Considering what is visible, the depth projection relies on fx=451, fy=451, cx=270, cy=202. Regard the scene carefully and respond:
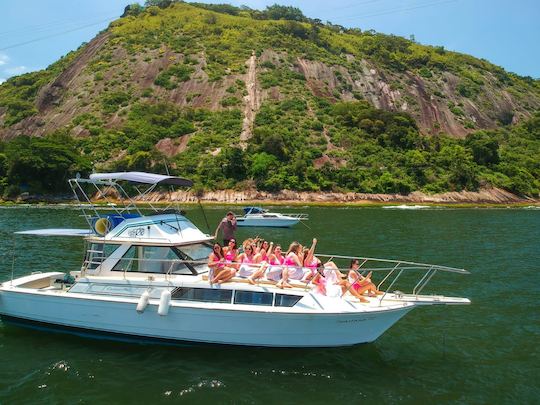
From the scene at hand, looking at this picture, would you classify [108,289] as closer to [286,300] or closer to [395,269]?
[286,300]

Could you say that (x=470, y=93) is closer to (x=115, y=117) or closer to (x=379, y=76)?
(x=379, y=76)

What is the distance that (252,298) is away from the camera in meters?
12.8

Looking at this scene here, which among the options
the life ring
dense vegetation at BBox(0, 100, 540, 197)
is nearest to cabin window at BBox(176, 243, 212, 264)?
the life ring

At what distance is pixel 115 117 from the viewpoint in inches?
4242

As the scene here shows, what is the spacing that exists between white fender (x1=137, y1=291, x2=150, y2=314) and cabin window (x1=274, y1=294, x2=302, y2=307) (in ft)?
11.9

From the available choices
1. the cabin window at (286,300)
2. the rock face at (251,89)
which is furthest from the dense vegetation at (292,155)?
the cabin window at (286,300)

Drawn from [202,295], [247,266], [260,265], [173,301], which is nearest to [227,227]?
[247,266]

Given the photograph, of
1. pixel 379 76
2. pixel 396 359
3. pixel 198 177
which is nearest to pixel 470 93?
pixel 379 76

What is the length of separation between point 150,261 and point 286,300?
472cm

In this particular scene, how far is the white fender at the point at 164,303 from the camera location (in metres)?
12.4

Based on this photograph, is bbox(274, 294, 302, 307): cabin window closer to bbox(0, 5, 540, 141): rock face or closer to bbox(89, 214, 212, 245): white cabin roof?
bbox(89, 214, 212, 245): white cabin roof

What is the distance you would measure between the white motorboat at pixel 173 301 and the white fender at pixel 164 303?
27mm

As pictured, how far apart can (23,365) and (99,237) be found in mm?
4289

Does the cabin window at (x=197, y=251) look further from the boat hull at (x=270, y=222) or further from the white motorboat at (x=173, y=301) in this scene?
the boat hull at (x=270, y=222)
